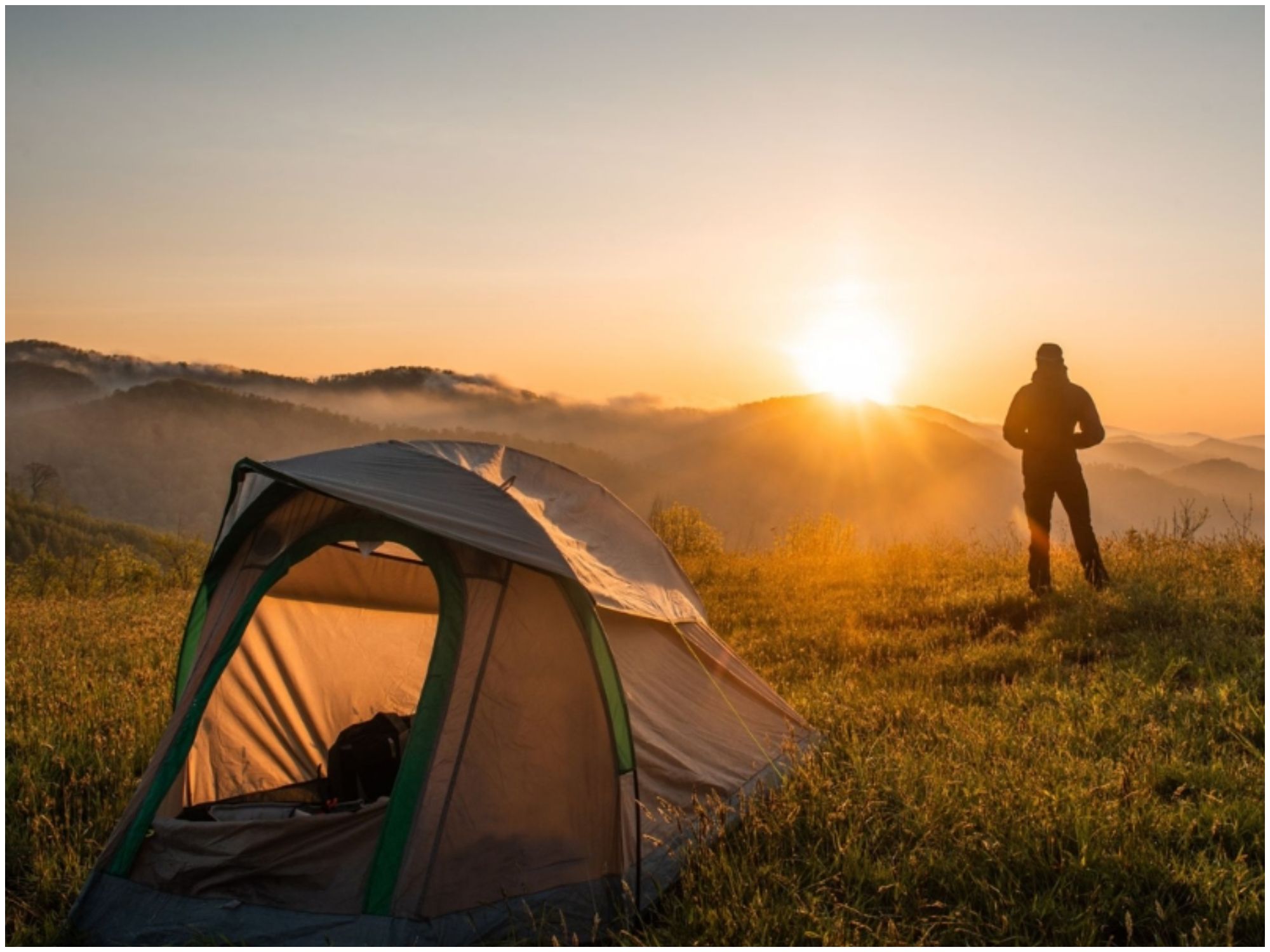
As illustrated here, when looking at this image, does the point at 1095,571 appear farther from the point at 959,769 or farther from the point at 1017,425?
the point at 959,769

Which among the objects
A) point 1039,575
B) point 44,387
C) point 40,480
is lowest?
point 40,480

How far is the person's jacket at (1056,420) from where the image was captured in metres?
10.5

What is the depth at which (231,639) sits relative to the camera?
545cm

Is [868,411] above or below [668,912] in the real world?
above

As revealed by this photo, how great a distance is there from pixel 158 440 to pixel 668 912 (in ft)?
350

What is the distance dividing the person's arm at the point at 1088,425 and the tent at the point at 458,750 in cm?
603

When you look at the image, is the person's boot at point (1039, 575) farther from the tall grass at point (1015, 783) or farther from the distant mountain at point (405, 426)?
the distant mountain at point (405, 426)

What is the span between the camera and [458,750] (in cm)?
484

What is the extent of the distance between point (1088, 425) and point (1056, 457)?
0.46 metres

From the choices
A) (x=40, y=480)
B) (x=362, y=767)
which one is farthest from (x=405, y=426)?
(x=362, y=767)

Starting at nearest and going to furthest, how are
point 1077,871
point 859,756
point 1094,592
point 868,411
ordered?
point 1077,871 < point 859,756 < point 1094,592 < point 868,411

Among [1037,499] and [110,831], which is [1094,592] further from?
[110,831]

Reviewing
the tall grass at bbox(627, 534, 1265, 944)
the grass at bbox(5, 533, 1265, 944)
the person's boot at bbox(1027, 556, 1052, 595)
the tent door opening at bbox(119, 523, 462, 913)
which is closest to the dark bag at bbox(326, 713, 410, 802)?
the tent door opening at bbox(119, 523, 462, 913)

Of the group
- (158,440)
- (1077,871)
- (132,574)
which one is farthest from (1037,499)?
(158,440)
